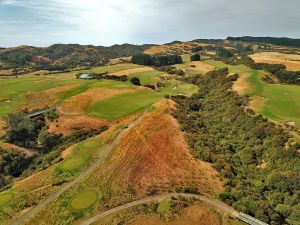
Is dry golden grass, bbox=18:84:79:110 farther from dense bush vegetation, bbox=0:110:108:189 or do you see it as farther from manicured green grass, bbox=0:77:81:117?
dense bush vegetation, bbox=0:110:108:189

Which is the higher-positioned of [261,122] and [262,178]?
[261,122]

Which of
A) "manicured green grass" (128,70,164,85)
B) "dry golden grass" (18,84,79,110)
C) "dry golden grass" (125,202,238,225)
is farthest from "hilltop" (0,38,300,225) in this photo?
"manicured green grass" (128,70,164,85)

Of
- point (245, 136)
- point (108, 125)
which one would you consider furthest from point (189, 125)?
point (108, 125)

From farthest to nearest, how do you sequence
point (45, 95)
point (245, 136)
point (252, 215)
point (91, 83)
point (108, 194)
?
1. point (91, 83)
2. point (45, 95)
3. point (245, 136)
4. point (108, 194)
5. point (252, 215)

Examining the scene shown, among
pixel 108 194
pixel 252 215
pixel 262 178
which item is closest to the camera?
pixel 252 215

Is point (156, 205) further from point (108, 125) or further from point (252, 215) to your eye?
point (108, 125)

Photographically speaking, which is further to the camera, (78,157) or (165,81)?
(165,81)
